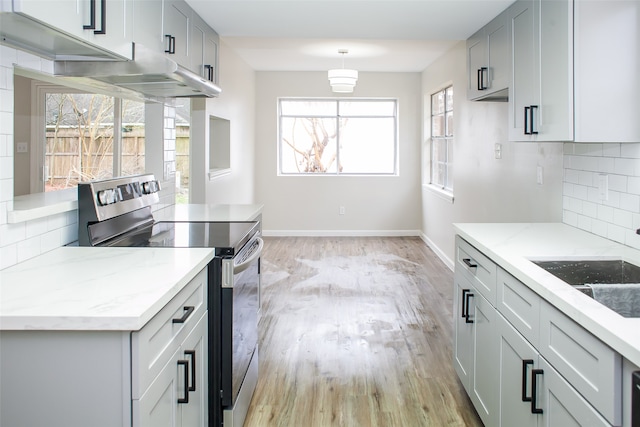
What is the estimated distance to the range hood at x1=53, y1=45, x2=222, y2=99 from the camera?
216 centimetres

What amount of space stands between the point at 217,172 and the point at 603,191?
394 centimetres

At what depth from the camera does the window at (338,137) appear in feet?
27.8

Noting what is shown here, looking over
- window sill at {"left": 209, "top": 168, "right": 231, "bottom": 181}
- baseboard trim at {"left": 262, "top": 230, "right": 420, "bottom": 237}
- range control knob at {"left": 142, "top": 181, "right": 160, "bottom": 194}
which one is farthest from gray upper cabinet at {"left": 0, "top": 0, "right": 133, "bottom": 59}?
baseboard trim at {"left": 262, "top": 230, "right": 420, "bottom": 237}

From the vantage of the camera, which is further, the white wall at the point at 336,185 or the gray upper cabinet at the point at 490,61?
the white wall at the point at 336,185

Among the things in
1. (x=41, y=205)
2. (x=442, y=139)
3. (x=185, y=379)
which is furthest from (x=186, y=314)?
(x=442, y=139)

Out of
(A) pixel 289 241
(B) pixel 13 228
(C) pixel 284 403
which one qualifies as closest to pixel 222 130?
(A) pixel 289 241

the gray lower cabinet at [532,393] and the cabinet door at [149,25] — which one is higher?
the cabinet door at [149,25]

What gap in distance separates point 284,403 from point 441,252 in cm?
418

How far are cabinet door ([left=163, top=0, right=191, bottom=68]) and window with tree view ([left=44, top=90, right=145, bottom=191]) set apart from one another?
385 millimetres

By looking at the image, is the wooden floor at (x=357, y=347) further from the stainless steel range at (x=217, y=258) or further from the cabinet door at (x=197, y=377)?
the cabinet door at (x=197, y=377)

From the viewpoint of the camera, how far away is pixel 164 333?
1625 mm

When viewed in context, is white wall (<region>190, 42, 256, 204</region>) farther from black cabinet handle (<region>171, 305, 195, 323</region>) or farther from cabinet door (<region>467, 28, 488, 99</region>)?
black cabinet handle (<region>171, 305, 195, 323</region>)

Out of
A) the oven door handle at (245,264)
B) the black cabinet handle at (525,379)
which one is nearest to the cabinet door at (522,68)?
the black cabinet handle at (525,379)

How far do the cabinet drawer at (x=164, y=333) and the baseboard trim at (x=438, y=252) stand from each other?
14.7 ft
